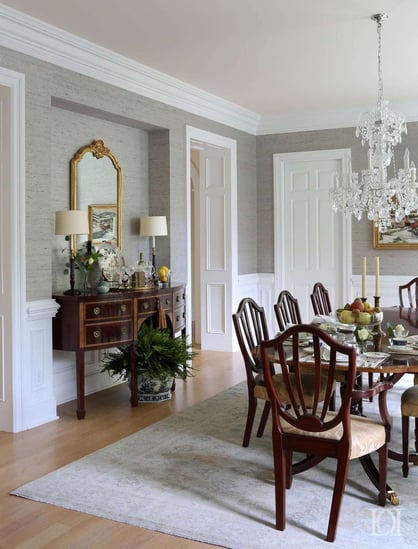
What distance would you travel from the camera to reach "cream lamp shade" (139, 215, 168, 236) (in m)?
5.64

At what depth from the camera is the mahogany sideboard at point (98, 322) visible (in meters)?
4.48

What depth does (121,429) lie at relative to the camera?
429cm

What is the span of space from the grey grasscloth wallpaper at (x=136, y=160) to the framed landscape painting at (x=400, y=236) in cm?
10

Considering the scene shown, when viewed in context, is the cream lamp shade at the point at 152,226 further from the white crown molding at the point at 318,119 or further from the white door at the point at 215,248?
the white crown molding at the point at 318,119

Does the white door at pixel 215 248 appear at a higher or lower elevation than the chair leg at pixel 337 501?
higher

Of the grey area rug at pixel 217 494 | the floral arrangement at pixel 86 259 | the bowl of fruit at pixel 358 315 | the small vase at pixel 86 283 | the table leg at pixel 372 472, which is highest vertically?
the floral arrangement at pixel 86 259

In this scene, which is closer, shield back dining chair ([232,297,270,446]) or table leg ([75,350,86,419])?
shield back dining chair ([232,297,270,446])

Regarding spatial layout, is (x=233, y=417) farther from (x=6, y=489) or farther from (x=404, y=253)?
(x=404, y=253)

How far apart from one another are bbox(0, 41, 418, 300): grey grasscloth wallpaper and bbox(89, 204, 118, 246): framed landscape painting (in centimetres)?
24

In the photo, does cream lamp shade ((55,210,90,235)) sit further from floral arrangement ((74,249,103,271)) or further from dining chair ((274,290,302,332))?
dining chair ((274,290,302,332))

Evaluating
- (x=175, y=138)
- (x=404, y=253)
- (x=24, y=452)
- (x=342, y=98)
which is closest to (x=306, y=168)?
(x=342, y=98)

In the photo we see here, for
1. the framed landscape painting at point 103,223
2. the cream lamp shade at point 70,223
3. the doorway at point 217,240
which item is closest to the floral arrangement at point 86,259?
the framed landscape painting at point 103,223

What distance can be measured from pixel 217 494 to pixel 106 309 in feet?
6.21

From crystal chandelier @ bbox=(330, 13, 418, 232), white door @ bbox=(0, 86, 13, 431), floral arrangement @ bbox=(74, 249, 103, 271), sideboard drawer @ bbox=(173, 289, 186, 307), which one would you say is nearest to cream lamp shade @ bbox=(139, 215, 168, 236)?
sideboard drawer @ bbox=(173, 289, 186, 307)
